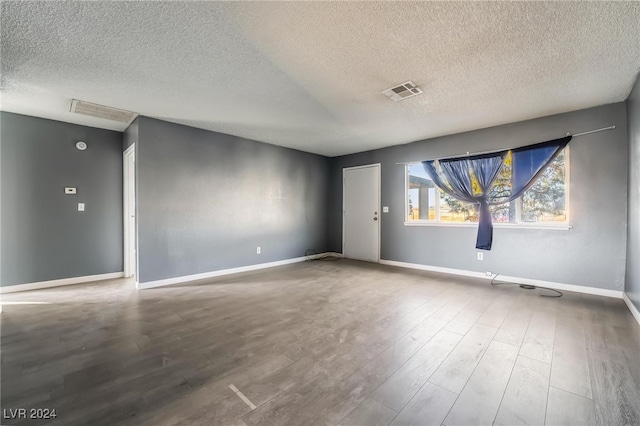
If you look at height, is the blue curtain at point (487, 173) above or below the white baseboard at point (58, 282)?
above

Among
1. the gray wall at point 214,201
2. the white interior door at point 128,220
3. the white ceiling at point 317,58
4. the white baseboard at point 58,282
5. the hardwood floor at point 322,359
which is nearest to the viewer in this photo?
the hardwood floor at point 322,359

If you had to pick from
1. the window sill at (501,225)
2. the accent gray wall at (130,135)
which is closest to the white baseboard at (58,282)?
the accent gray wall at (130,135)

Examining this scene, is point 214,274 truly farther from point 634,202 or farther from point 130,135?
point 634,202

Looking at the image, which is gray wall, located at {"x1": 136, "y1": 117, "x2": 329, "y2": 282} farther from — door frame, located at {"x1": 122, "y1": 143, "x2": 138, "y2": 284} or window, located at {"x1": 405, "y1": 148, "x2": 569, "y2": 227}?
window, located at {"x1": 405, "y1": 148, "x2": 569, "y2": 227}

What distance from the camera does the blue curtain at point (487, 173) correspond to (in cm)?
385

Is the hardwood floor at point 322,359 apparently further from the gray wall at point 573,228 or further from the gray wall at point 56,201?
the gray wall at point 56,201

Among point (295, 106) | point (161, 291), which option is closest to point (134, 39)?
point (295, 106)

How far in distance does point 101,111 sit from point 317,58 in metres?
3.26

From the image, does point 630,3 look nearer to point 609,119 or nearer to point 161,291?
point 609,119

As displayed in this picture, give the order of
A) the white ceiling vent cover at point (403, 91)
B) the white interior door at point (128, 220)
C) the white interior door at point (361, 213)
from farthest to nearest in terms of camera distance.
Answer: the white interior door at point (361, 213), the white interior door at point (128, 220), the white ceiling vent cover at point (403, 91)

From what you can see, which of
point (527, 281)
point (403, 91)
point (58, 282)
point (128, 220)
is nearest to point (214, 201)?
point (128, 220)

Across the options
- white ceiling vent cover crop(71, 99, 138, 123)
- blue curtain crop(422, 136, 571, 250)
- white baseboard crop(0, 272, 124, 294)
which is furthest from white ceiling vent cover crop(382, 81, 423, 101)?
white baseboard crop(0, 272, 124, 294)

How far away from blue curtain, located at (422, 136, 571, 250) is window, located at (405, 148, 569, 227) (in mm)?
105

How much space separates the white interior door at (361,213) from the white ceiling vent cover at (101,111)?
437 cm
